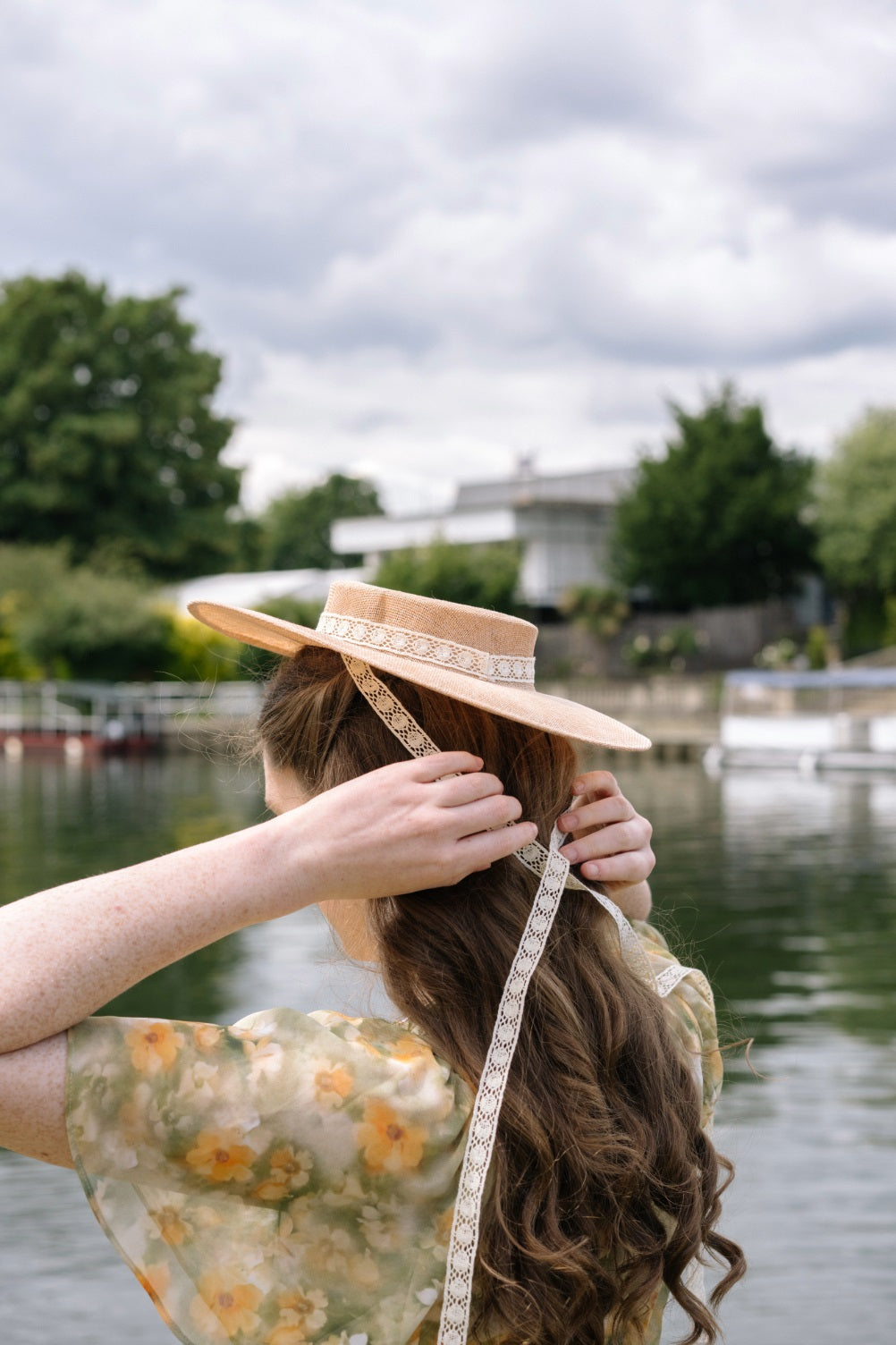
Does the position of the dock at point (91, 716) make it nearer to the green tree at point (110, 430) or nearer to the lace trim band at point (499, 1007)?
the green tree at point (110, 430)

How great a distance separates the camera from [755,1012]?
8.61m

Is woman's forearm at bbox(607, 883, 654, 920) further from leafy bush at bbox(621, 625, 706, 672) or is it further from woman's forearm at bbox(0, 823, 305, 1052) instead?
leafy bush at bbox(621, 625, 706, 672)

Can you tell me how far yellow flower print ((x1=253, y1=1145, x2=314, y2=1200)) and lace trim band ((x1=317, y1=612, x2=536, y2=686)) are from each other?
1.34 ft

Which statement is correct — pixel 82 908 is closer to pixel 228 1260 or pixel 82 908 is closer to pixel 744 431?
pixel 228 1260

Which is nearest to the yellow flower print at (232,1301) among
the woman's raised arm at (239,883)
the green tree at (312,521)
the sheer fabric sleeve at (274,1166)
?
the sheer fabric sleeve at (274,1166)

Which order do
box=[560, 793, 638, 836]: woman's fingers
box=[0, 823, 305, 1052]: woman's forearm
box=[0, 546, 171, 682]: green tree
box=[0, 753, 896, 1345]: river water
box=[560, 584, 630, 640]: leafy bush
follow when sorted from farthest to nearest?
1. box=[560, 584, 630, 640]: leafy bush
2. box=[0, 546, 171, 682]: green tree
3. box=[0, 753, 896, 1345]: river water
4. box=[560, 793, 638, 836]: woman's fingers
5. box=[0, 823, 305, 1052]: woman's forearm

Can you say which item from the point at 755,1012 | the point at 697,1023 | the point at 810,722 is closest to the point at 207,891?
the point at 697,1023

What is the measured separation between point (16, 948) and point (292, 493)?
230ft

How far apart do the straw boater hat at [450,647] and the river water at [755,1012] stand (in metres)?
0.34

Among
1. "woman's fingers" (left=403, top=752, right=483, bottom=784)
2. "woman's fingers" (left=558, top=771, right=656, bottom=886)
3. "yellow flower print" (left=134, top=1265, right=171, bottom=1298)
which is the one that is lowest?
"yellow flower print" (left=134, top=1265, right=171, bottom=1298)

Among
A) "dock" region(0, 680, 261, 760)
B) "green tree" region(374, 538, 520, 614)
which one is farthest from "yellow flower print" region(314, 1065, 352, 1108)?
"green tree" region(374, 538, 520, 614)

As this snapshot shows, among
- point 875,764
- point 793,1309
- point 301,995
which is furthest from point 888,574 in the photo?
point 793,1309

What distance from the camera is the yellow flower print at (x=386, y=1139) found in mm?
1120

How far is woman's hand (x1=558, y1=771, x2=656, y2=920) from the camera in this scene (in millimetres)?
1346
